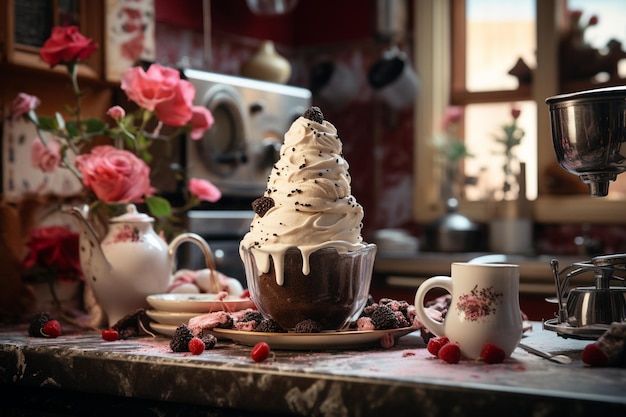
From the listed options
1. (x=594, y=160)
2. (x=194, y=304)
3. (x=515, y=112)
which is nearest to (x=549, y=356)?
(x=594, y=160)

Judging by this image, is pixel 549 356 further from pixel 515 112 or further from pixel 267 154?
pixel 515 112

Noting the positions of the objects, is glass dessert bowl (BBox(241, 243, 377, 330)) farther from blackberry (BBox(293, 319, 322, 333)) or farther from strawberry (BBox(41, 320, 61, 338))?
strawberry (BBox(41, 320, 61, 338))

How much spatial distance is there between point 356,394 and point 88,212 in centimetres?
96

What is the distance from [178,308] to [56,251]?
47 centimetres

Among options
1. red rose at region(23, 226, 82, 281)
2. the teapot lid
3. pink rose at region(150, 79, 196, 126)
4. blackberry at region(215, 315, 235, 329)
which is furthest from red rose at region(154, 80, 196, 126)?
blackberry at region(215, 315, 235, 329)

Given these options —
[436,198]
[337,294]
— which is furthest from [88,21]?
[436,198]

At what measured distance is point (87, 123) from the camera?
6.34ft

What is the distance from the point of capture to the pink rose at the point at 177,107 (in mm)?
1878

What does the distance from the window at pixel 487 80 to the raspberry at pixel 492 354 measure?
2.94 metres

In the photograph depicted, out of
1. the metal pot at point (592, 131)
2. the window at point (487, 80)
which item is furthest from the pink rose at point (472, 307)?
the window at point (487, 80)

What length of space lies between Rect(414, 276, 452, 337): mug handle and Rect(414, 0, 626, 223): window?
286 cm

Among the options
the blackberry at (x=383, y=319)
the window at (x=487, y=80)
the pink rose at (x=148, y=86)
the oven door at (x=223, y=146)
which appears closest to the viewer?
the blackberry at (x=383, y=319)

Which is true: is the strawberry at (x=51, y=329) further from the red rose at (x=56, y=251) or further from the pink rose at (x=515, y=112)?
the pink rose at (x=515, y=112)

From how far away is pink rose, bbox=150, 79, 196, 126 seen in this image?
1.88 meters
